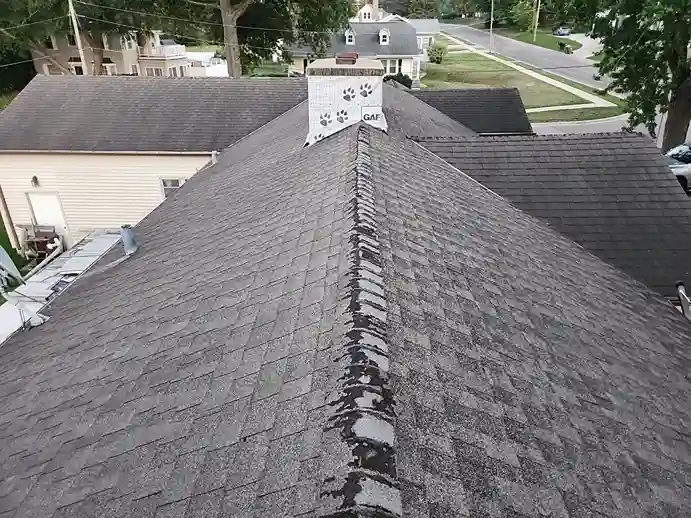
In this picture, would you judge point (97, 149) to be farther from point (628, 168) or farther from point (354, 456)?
point (354, 456)

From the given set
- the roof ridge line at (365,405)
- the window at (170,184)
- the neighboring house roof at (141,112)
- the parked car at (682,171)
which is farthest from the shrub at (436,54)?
the roof ridge line at (365,405)

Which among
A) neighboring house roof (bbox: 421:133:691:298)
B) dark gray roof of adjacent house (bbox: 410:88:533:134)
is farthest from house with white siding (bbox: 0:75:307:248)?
neighboring house roof (bbox: 421:133:691:298)

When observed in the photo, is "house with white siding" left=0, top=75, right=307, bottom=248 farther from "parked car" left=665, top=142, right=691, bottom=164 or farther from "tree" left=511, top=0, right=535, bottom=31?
"tree" left=511, top=0, right=535, bottom=31

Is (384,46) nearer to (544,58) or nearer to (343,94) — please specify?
(544,58)

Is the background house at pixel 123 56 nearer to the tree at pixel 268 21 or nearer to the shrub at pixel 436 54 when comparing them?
the tree at pixel 268 21

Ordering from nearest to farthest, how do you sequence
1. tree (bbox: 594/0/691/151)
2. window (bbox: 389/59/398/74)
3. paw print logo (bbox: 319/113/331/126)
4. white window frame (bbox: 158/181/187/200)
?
paw print logo (bbox: 319/113/331/126) → white window frame (bbox: 158/181/187/200) → tree (bbox: 594/0/691/151) → window (bbox: 389/59/398/74)
